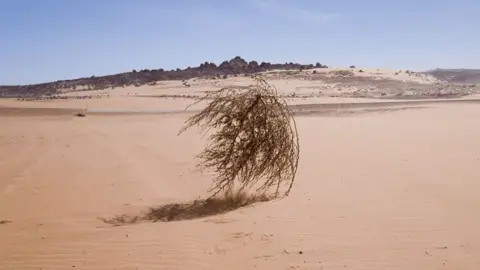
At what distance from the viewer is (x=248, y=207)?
6.98 m

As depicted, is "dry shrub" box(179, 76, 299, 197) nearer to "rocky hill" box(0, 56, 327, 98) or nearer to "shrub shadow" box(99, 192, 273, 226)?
"shrub shadow" box(99, 192, 273, 226)

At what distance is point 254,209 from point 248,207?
0.18 m

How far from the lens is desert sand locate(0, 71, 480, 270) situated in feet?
16.7

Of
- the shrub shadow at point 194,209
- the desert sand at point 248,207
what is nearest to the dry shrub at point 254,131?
the shrub shadow at point 194,209

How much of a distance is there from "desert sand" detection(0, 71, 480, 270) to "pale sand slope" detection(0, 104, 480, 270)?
0.02 m

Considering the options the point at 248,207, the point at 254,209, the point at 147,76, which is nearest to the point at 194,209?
the point at 248,207

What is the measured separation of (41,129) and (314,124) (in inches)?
394

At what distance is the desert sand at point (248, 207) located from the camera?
5.08 metres

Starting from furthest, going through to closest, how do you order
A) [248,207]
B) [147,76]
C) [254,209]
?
[147,76] → [248,207] → [254,209]

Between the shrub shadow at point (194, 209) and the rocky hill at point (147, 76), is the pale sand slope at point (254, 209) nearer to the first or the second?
the shrub shadow at point (194, 209)

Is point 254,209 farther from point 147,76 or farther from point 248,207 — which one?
point 147,76

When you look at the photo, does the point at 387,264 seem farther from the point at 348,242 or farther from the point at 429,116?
the point at 429,116

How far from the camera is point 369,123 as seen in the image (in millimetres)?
18891

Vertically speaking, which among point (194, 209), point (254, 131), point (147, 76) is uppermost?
point (147, 76)
